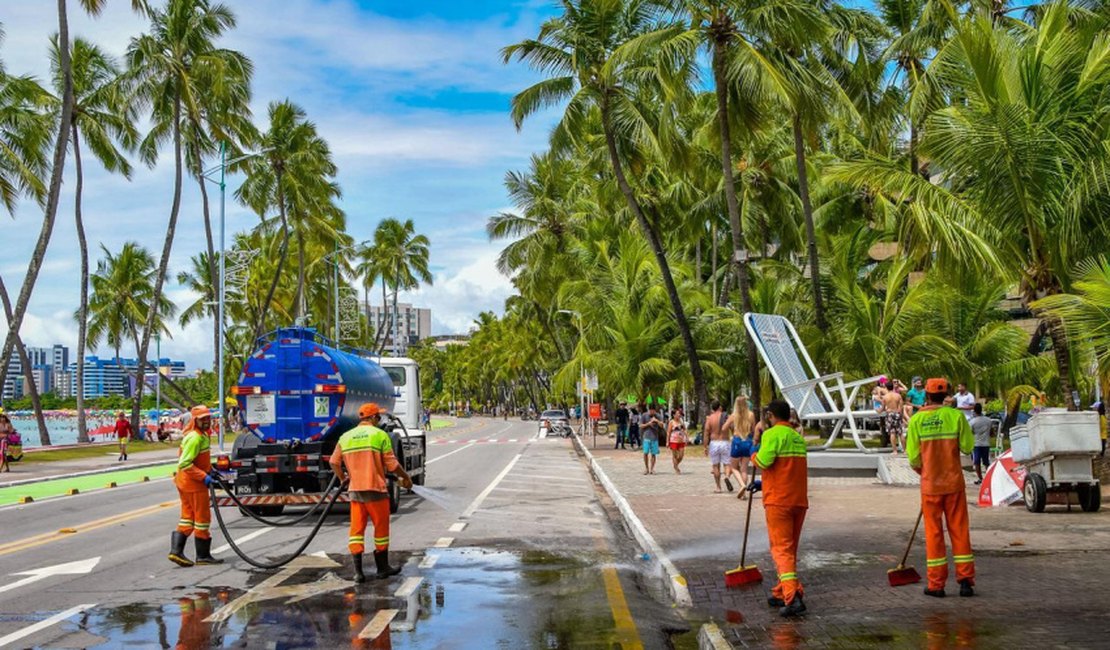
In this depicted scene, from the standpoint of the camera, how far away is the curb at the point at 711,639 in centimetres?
734

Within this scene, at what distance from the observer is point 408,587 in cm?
1048

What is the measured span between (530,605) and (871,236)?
1241 inches

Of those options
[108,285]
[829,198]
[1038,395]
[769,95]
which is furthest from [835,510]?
[108,285]

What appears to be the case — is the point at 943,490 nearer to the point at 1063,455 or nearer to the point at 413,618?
the point at 413,618

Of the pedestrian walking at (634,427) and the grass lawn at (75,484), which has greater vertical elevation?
the pedestrian walking at (634,427)

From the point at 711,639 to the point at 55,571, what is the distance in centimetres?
779

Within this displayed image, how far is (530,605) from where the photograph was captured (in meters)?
9.49

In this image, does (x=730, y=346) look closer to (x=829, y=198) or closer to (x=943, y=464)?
(x=829, y=198)

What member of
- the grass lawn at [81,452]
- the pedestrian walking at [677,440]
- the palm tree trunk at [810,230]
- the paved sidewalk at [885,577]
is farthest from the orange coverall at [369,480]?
the grass lawn at [81,452]

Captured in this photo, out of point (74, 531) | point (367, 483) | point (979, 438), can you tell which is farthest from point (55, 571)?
point (979, 438)

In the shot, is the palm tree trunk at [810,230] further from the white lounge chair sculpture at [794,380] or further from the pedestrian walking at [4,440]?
the pedestrian walking at [4,440]

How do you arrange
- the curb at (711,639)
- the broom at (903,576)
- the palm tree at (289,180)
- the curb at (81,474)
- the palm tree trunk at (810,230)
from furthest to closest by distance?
1. the palm tree at (289,180)
2. the palm tree trunk at (810,230)
3. the curb at (81,474)
4. the broom at (903,576)
5. the curb at (711,639)

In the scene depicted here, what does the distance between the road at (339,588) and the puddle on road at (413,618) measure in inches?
0.6

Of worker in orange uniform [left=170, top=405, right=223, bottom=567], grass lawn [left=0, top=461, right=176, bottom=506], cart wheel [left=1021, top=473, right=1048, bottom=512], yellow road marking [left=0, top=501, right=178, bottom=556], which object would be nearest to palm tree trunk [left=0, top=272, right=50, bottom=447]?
grass lawn [left=0, top=461, right=176, bottom=506]
